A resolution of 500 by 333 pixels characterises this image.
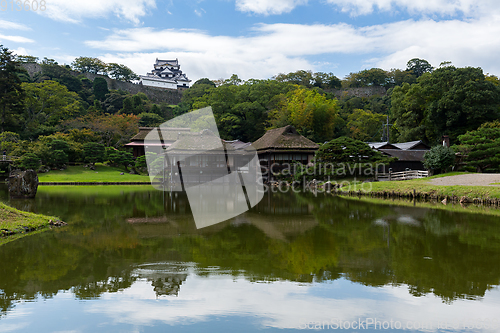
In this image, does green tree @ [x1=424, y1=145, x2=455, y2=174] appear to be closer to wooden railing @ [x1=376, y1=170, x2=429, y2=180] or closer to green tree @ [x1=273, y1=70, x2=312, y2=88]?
wooden railing @ [x1=376, y1=170, x2=429, y2=180]

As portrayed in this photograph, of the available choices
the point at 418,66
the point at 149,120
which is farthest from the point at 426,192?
the point at 418,66

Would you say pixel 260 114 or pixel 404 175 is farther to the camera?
pixel 260 114

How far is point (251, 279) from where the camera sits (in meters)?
5.43

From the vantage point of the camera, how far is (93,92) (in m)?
62.2

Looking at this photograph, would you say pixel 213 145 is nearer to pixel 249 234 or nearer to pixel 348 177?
pixel 348 177

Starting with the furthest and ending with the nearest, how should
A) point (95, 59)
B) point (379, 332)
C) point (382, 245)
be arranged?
point (95, 59) < point (382, 245) < point (379, 332)

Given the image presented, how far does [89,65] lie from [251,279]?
244ft

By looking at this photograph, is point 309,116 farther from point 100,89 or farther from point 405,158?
point 100,89

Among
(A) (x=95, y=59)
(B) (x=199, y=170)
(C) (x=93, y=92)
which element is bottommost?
(B) (x=199, y=170)

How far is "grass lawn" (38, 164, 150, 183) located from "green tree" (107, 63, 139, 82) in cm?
4236

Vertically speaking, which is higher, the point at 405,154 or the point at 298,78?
the point at 298,78

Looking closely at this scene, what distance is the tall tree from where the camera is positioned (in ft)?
121

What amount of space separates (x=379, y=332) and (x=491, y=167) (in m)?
26.2

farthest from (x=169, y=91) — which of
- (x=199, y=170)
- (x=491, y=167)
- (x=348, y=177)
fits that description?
(x=491, y=167)
